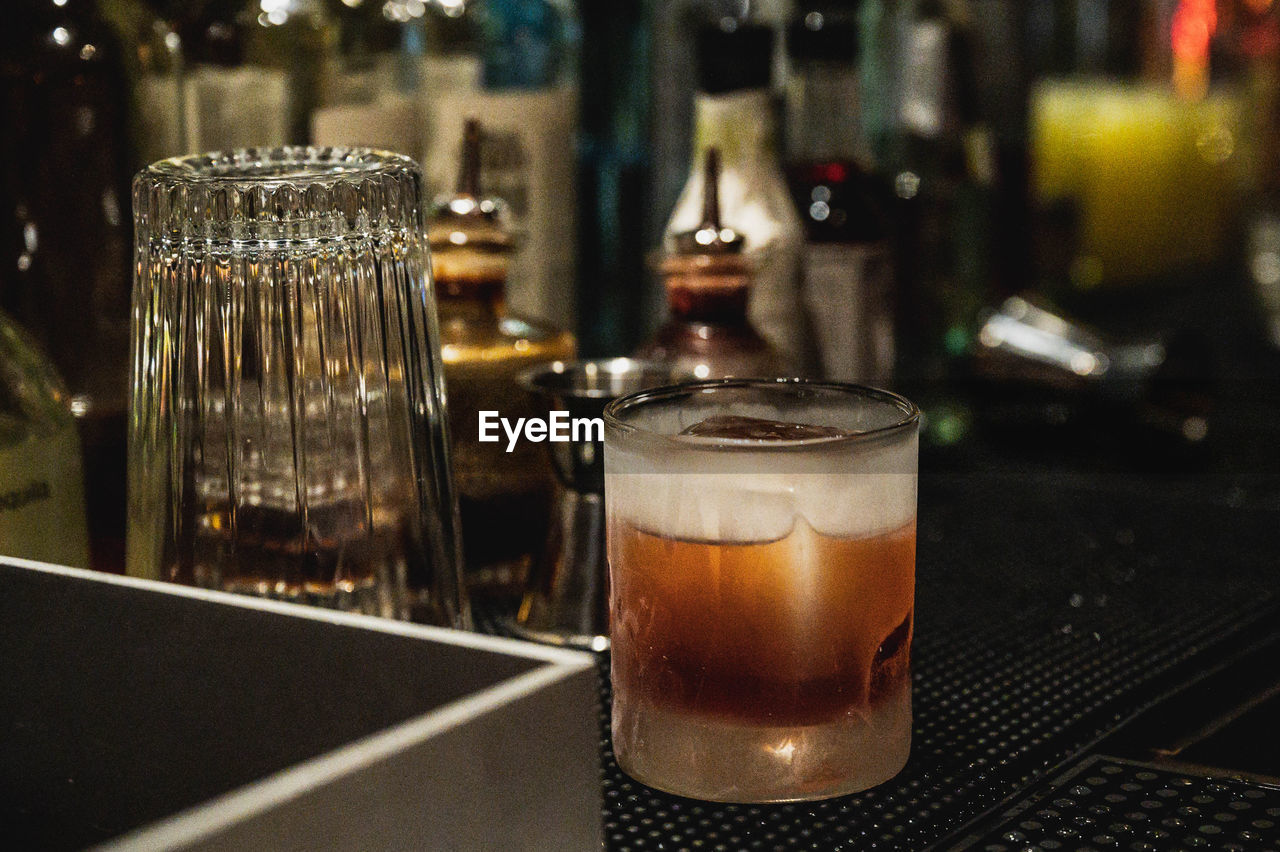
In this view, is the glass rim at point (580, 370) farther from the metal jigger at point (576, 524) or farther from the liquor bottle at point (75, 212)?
the liquor bottle at point (75, 212)

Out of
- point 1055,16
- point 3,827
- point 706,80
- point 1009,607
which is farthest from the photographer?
point 1055,16

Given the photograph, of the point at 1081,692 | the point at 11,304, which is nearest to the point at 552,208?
the point at 11,304

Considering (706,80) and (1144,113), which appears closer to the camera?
(706,80)

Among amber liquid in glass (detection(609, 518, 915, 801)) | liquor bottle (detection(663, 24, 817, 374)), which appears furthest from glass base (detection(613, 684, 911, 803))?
liquor bottle (detection(663, 24, 817, 374))

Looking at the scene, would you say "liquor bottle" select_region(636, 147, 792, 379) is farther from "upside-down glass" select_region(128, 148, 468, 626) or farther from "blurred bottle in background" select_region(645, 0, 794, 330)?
"blurred bottle in background" select_region(645, 0, 794, 330)

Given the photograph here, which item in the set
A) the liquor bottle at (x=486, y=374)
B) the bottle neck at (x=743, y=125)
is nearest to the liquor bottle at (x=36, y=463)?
the liquor bottle at (x=486, y=374)

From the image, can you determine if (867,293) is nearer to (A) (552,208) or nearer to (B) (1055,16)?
(A) (552,208)


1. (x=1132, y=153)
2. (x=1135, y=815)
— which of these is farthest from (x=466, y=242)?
(x=1132, y=153)
